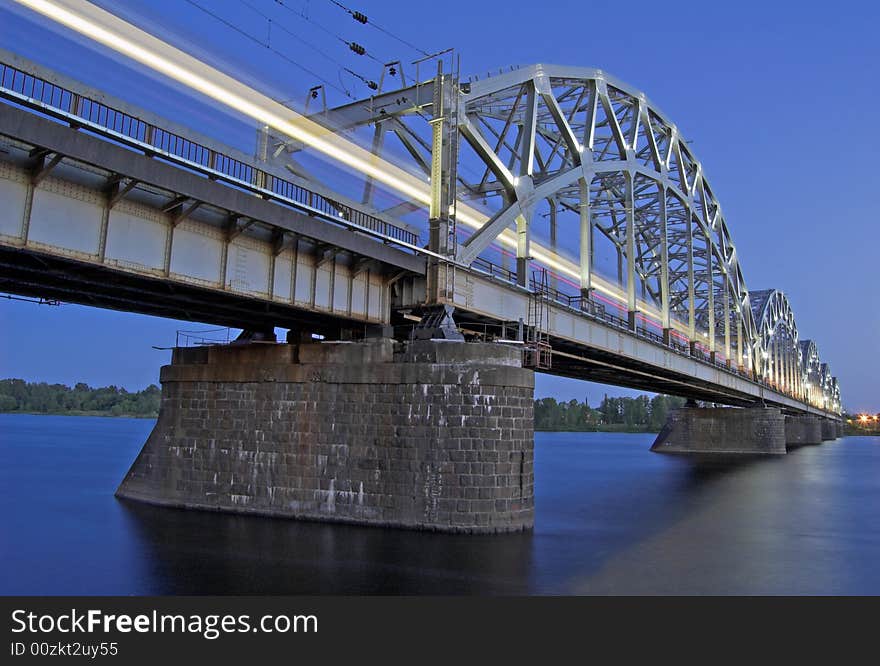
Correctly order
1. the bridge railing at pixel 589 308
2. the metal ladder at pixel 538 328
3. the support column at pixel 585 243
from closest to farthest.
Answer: the metal ladder at pixel 538 328
the bridge railing at pixel 589 308
the support column at pixel 585 243

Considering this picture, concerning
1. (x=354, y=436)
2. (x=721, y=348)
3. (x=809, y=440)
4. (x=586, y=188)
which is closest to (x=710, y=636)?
(x=354, y=436)

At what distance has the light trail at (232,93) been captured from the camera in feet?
61.9

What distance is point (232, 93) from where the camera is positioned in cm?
2402

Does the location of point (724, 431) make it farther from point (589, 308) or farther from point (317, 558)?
point (317, 558)

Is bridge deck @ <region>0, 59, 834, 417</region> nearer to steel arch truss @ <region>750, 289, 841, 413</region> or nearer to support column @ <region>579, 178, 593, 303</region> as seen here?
support column @ <region>579, 178, 593, 303</region>

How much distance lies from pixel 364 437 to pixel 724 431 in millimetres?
80219

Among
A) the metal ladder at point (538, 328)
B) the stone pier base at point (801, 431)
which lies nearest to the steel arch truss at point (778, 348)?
the stone pier base at point (801, 431)

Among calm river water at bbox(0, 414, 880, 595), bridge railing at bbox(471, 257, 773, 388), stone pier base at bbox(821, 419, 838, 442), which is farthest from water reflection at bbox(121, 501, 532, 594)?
stone pier base at bbox(821, 419, 838, 442)

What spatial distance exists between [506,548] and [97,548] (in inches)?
463

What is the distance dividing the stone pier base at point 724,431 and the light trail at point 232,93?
58.6m

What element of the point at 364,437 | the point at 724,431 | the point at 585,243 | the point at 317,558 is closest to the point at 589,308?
the point at 585,243

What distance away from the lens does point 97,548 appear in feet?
64.9

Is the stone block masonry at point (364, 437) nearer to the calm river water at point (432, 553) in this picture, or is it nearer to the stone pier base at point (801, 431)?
the calm river water at point (432, 553)

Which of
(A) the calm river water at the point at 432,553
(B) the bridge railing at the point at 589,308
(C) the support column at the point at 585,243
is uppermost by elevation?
(C) the support column at the point at 585,243
